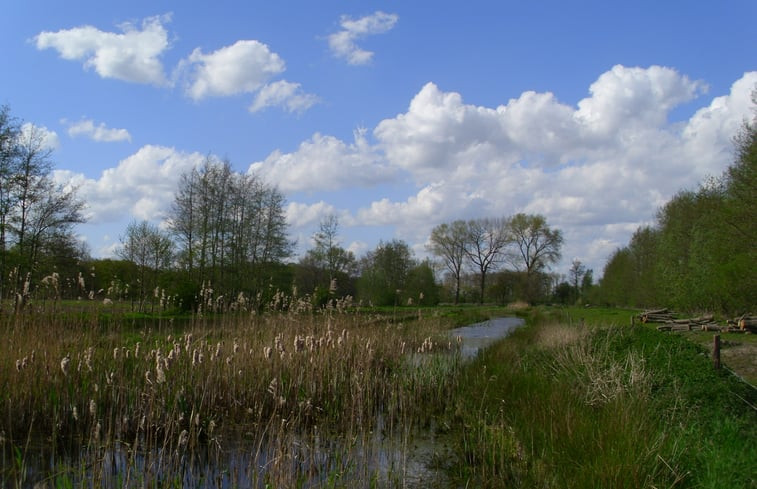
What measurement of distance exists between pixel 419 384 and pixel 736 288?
20.4m

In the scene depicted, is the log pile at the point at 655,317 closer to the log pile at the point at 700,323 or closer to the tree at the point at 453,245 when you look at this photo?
the log pile at the point at 700,323

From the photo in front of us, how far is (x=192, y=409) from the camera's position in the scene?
6117mm

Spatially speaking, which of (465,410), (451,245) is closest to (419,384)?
(465,410)

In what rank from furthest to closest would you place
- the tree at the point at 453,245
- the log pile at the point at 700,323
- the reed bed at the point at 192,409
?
the tree at the point at 453,245
the log pile at the point at 700,323
the reed bed at the point at 192,409

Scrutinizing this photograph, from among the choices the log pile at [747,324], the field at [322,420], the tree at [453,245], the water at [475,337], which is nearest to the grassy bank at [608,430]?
the field at [322,420]

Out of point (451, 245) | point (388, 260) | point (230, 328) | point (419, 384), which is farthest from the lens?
point (451, 245)

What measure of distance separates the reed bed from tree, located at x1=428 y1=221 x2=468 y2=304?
62380 mm

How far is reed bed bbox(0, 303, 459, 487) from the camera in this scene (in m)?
4.80

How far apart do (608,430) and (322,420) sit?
345 centimetres

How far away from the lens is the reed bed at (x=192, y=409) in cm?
480

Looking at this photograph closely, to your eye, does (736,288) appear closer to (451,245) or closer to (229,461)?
(229,461)

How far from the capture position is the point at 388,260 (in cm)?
5378

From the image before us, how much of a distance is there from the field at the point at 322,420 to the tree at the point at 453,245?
201 feet

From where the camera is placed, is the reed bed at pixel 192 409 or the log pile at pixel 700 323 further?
the log pile at pixel 700 323
